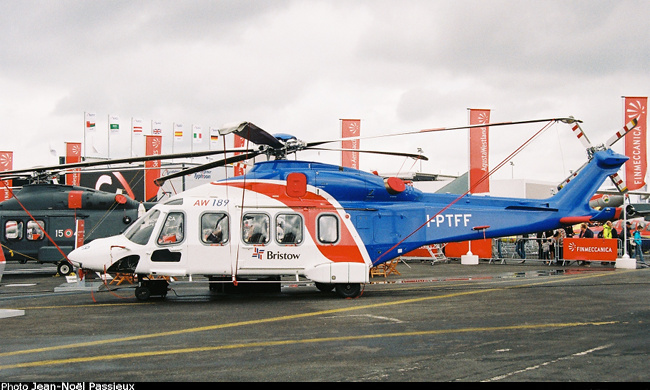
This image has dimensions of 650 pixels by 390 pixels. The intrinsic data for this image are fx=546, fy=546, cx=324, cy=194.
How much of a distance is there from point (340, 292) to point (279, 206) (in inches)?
106

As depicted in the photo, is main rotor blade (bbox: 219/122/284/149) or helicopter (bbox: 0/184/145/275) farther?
helicopter (bbox: 0/184/145/275)

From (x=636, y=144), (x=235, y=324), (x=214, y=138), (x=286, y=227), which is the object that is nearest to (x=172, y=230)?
(x=286, y=227)

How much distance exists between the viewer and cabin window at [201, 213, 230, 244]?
44.4ft

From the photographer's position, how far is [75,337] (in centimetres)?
911

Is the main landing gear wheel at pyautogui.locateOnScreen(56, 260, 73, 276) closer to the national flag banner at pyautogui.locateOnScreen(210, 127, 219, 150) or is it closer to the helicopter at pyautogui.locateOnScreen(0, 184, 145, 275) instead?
the helicopter at pyautogui.locateOnScreen(0, 184, 145, 275)

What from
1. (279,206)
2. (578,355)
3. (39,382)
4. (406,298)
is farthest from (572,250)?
(39,382)

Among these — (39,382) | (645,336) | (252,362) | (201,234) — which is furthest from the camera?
(201,234)

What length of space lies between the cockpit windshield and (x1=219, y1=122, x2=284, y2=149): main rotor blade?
131 inches

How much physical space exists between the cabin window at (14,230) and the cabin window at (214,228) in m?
13.7

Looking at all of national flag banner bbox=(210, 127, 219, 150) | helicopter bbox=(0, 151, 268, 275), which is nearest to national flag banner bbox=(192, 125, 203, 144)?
national flag banner bbox=(210, 127, 219, 150)

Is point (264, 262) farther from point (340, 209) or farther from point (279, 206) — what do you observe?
point (340, 209)

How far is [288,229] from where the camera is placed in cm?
1376

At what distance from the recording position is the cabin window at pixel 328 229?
45.6 ft

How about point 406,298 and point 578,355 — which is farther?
point 406,298
